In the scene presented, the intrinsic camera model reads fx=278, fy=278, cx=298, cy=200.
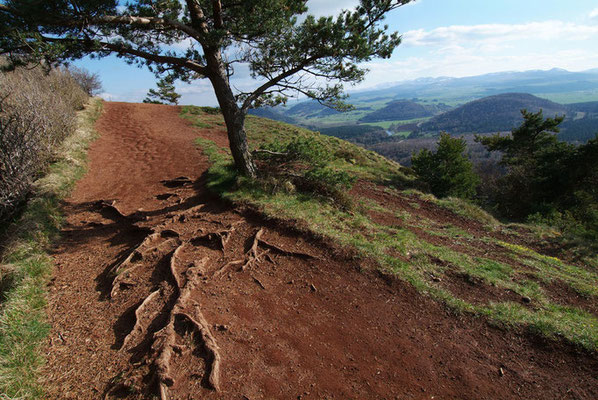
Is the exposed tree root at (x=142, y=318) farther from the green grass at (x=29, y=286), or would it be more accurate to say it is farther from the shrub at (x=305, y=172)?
the shrub at (x=305, y=172)

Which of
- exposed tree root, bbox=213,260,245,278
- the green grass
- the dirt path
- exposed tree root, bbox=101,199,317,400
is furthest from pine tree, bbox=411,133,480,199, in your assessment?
the green grass

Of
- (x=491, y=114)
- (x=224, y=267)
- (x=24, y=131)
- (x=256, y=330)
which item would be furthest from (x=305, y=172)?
(x=491, y=114)

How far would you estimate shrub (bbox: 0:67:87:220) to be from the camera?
912 cm

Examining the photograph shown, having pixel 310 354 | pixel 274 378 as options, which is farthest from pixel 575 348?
pixel 274 378

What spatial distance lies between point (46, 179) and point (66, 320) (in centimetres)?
786

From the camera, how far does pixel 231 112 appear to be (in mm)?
8344

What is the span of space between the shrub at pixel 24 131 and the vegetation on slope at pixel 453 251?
631 centimetres

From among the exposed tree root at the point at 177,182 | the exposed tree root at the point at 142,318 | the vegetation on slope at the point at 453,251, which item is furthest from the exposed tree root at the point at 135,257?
the exposed tree root at the point at 177,182

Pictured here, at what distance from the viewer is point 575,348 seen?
4.16 metres

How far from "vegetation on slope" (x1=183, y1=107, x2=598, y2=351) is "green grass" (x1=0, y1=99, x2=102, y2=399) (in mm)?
4499

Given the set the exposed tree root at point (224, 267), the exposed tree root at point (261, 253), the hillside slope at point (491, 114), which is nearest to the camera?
the exposed tree root at point (224, 267)

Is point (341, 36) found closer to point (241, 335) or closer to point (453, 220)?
point (241, 335)

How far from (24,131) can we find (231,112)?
813 centimetres

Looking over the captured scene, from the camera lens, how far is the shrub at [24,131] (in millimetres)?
9125
